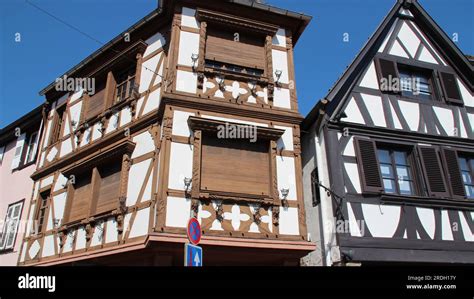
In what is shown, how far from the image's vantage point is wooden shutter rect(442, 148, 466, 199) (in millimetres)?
9641

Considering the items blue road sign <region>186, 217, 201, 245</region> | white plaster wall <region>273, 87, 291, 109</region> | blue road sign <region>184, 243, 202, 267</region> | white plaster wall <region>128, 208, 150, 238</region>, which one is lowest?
blue road sign <region>184, 243, 202, 267</region>

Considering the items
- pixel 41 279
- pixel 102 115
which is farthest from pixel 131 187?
pixel 41 279

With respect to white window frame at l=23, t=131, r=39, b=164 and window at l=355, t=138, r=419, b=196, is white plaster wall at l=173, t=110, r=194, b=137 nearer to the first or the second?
window at l=355, t=138, r=419, b=196

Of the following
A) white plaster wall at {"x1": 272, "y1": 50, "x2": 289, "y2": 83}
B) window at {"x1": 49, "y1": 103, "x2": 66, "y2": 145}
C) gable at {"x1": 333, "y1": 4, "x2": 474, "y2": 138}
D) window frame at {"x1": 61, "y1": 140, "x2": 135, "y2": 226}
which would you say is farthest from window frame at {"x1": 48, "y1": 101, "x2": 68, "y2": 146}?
gable at {"x1": 333, "y1": 4, "x2": 474, "y2": 138}

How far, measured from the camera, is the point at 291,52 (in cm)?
994

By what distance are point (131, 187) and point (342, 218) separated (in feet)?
15.5

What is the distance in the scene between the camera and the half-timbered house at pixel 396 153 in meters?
8.68

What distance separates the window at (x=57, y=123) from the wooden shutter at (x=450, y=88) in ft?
37.8

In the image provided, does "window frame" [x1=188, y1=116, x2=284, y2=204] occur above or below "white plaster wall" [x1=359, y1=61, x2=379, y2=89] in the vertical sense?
below

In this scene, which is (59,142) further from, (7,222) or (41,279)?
(41,279)

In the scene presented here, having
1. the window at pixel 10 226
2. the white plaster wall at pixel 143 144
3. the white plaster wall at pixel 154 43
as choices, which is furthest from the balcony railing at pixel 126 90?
the window at pixel 10 226

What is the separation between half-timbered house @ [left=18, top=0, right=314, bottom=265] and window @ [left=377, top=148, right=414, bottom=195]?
2.41 meters

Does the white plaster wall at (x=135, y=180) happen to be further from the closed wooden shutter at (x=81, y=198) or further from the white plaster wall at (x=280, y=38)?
the white plaster wall at (x=280, y=38)

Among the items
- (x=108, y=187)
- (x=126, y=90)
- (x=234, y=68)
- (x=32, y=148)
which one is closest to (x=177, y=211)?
(x=108, y=187)
